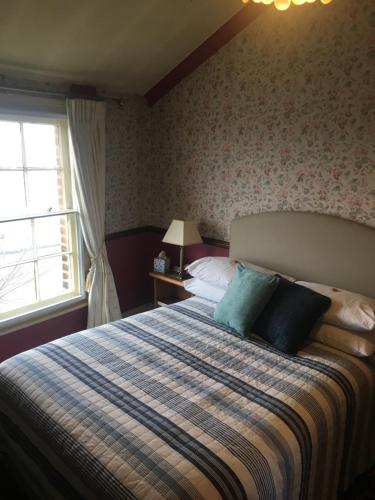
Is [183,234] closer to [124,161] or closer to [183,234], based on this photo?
[183,234]

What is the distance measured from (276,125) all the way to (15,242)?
2.05 m

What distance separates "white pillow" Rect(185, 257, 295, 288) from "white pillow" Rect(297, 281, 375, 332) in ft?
1.44

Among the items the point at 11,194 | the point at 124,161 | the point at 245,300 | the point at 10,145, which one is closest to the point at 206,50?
the point at 124,161

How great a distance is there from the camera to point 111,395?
5.90 ft

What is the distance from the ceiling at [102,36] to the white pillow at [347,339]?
216 cm

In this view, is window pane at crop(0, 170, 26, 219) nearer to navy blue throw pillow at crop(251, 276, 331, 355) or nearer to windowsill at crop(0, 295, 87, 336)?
windowsill at crop(0, 295, 87, 336)

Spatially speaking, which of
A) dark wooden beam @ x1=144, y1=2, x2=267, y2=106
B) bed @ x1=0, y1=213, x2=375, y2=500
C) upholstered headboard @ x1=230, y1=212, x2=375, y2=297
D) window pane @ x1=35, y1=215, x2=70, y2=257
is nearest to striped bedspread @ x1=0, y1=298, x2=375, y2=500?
bed @ x1=0, y1=213, x2=375, y2=500

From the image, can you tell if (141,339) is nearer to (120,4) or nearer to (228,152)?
(228,152)

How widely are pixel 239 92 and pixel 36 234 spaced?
1.86 meters

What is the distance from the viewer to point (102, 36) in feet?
8.45

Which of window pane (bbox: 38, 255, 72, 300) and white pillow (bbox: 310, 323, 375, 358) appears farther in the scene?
window pane (bbox: 38, 255, 72, 300)

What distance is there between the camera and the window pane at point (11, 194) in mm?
2816

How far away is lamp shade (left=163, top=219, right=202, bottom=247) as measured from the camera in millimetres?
3217

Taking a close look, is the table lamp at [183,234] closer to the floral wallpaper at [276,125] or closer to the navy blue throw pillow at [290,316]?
the floral wallpaper at [276,125]
